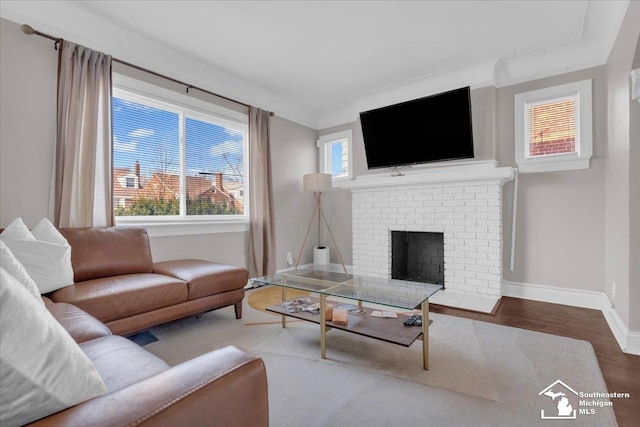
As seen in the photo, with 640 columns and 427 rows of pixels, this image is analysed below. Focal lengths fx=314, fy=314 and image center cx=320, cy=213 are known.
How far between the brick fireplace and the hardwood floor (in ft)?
1.34

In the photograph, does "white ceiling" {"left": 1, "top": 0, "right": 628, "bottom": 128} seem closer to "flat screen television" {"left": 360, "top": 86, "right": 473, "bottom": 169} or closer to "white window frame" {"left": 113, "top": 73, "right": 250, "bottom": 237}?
"white window frame" {"left": 113, "top": 73, "right": 250, "bottom": 237}

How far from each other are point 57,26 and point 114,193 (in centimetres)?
139

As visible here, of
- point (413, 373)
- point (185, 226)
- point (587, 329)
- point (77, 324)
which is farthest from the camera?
point (185, 226)

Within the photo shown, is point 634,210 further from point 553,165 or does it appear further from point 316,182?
point 316,182

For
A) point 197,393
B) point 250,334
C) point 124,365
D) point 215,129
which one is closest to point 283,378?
point 250,334

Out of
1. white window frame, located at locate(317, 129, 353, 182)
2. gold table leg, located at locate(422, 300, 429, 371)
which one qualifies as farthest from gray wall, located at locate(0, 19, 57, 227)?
white window frame, located at locate(317, 129, 353, 182)

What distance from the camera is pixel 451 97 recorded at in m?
3.52

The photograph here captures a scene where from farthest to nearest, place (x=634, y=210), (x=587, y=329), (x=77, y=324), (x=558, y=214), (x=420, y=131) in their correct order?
(x=420, y=131), (x=558, y=214), (x=587, y=329), (x=634, y=210), (x=77, y=324)

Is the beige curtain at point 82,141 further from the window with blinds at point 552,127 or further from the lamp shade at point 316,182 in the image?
the window with blinds at point 552,127

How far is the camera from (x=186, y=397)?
716 millimetres

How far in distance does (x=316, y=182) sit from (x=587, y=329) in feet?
10.5

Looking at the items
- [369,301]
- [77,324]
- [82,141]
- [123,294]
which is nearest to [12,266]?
[77,324]

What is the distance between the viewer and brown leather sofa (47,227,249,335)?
1.99 m

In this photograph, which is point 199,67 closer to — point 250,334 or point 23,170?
point 23,170
